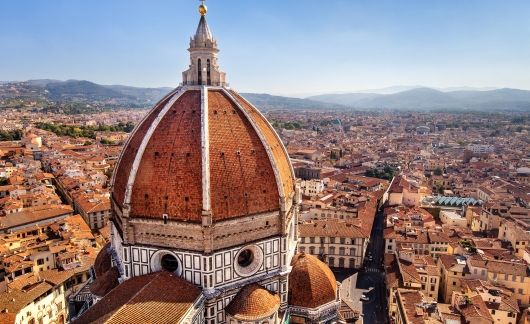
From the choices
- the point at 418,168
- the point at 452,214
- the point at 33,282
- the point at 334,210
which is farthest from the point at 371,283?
the point at 418,168

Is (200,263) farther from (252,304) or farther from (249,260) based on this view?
(252,304)

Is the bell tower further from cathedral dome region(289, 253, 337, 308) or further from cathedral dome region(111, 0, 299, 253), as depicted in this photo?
cathedral dome region(289, 253, 337, 308)

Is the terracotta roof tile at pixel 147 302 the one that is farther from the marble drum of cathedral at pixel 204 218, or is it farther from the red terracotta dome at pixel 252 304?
the red terracotta dome at pixel 252 304

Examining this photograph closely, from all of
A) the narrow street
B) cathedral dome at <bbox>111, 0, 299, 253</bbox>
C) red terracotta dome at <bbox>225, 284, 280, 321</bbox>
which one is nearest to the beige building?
Answer: the narrow street

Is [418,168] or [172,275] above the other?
[172,275]

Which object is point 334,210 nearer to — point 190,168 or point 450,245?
point 450,245

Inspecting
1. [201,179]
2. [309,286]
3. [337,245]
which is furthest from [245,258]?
[337,245]
